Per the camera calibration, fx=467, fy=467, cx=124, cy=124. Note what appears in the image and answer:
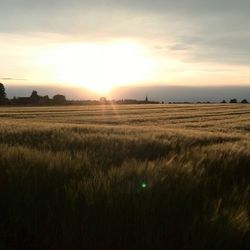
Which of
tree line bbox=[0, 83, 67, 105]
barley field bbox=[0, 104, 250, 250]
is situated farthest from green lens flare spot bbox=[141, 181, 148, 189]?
tree line bbox=[0, 83, 67, 105]

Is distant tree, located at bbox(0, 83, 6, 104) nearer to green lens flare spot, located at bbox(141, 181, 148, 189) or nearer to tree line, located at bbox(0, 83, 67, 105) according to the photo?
tree line, located at bbox(0, 83, 67, 105)

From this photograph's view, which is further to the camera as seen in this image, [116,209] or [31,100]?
[31,100]

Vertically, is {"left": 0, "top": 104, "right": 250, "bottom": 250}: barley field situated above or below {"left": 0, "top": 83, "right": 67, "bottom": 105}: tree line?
above

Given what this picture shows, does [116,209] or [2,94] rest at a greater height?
[116,209]

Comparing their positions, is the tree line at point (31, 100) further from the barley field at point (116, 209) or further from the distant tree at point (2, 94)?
the barley field at point (116, 209)

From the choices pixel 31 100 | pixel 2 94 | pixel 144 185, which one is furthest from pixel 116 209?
pixel 31 100

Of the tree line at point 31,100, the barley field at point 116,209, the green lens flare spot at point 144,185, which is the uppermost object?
the green lens flare spot at point 144,185

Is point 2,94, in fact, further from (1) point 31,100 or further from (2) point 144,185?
(2) point 144,185

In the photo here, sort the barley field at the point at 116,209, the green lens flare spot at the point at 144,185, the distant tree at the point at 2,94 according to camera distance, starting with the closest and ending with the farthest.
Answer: the barley field at the point at 116,209 → the green lens flare spot at the point at 144,185 → the distant tree at the point at 2,94

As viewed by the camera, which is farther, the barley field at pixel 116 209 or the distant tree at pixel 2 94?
the distant tree at pixel 2 94

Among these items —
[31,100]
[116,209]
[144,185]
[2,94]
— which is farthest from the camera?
[31,100]

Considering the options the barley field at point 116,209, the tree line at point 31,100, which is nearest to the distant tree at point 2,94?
the tree line at point 31,100

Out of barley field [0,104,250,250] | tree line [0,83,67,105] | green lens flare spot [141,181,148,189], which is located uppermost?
green lens flare spot [141,181,148,189]

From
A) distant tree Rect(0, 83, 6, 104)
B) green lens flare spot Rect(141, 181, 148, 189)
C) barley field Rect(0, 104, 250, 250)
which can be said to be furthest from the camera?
distant tree Rect(0, 83, 6, 104)
